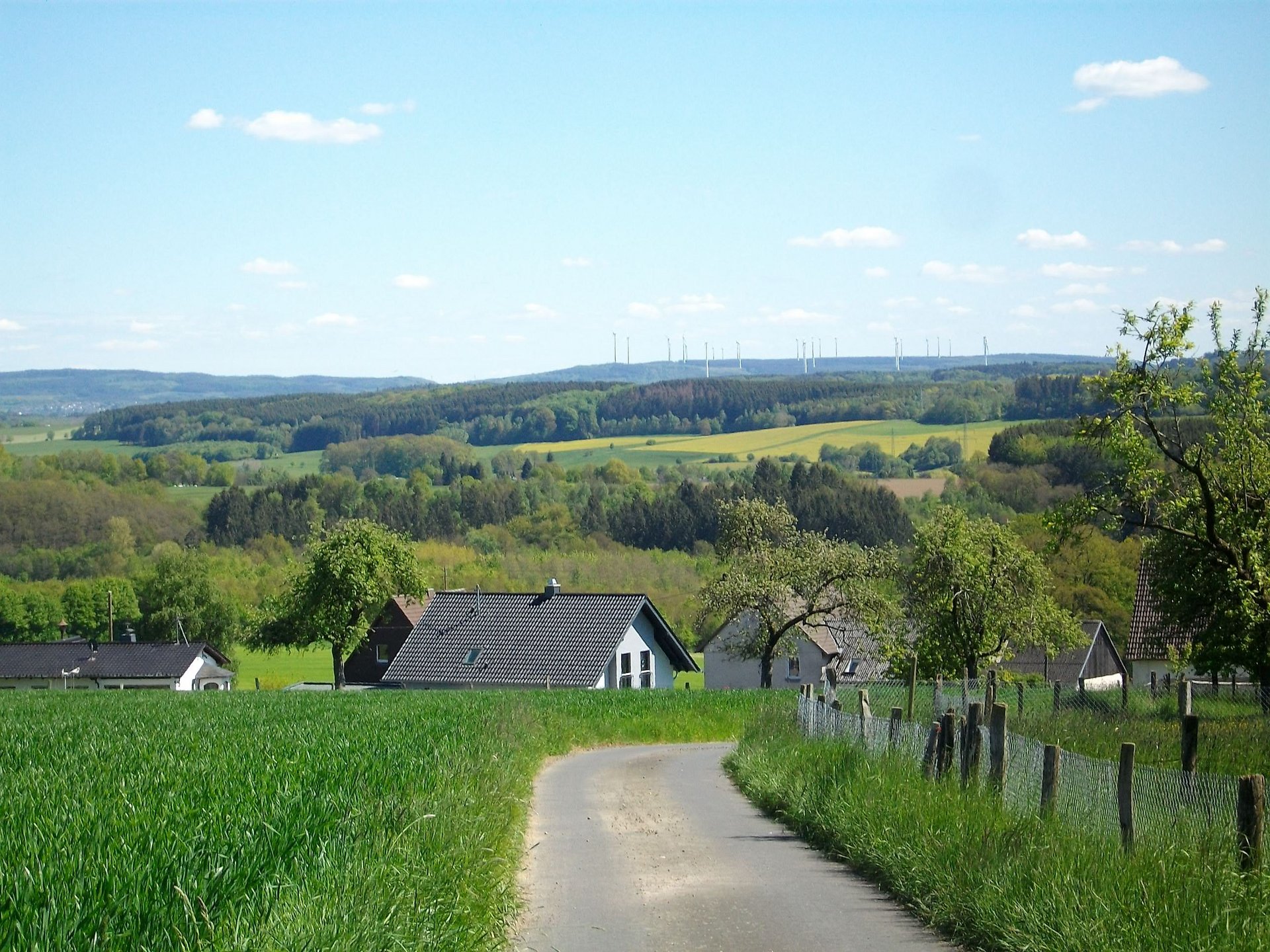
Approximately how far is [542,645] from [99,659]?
3733 centimetres

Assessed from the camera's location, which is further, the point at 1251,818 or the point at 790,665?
the point at 790,665

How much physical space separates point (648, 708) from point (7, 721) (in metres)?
21.2

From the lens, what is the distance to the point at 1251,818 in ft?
29.7

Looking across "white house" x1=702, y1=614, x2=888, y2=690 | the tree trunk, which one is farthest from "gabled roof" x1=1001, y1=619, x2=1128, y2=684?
the tree trunk

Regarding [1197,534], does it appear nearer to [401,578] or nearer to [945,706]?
[945,706]

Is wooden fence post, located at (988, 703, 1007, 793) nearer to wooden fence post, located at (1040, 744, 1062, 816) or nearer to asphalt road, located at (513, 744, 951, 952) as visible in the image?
wooden fence post, located at (1040, 744, 1062, 816)

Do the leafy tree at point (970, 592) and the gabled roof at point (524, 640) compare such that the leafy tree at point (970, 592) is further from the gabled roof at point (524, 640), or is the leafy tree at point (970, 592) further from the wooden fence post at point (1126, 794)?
the wooden fence post at point (1126, 794)

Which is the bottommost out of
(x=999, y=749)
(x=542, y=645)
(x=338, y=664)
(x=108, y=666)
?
(x=108, y=666)

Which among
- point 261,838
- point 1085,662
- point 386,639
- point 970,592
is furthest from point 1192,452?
point 386,639

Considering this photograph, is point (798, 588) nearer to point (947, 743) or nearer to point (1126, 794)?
point (947, 743)

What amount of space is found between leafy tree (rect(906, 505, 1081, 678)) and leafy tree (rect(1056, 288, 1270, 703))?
87.4 ft

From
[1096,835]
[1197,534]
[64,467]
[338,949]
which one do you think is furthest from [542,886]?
[64,467]

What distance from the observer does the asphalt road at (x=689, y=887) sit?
10289mm

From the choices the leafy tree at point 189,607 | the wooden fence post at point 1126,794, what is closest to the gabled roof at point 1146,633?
the wooden fence post at point 1126,794
